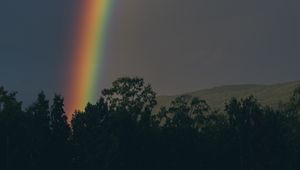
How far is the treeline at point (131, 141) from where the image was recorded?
92.9 metres

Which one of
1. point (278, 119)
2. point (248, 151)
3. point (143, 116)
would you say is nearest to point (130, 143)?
point (143, 116)

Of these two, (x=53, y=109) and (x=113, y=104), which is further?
(x=113, y=104)

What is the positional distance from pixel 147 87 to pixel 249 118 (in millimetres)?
32270

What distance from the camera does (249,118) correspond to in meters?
108

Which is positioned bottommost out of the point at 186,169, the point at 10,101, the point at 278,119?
the point at 186,169

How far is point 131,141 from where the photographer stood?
3917 inches

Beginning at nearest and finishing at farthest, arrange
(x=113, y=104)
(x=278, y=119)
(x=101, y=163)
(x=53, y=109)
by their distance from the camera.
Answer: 1. (x=101, y=163)
2. (x=53, y=109)
3. (x=278, y=119)
4. (x=113, y=104)

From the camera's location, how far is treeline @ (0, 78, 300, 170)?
9288cm

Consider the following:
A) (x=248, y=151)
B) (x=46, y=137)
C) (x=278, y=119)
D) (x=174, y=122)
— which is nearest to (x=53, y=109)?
(x=46, y=137)

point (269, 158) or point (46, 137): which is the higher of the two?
point (46, 137)

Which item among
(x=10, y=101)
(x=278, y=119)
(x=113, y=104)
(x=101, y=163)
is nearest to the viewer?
(x=101, y=163)

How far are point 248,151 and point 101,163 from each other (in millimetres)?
26274

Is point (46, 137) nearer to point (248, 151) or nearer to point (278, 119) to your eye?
point (248, 151)

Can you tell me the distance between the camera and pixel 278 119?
111 meters
